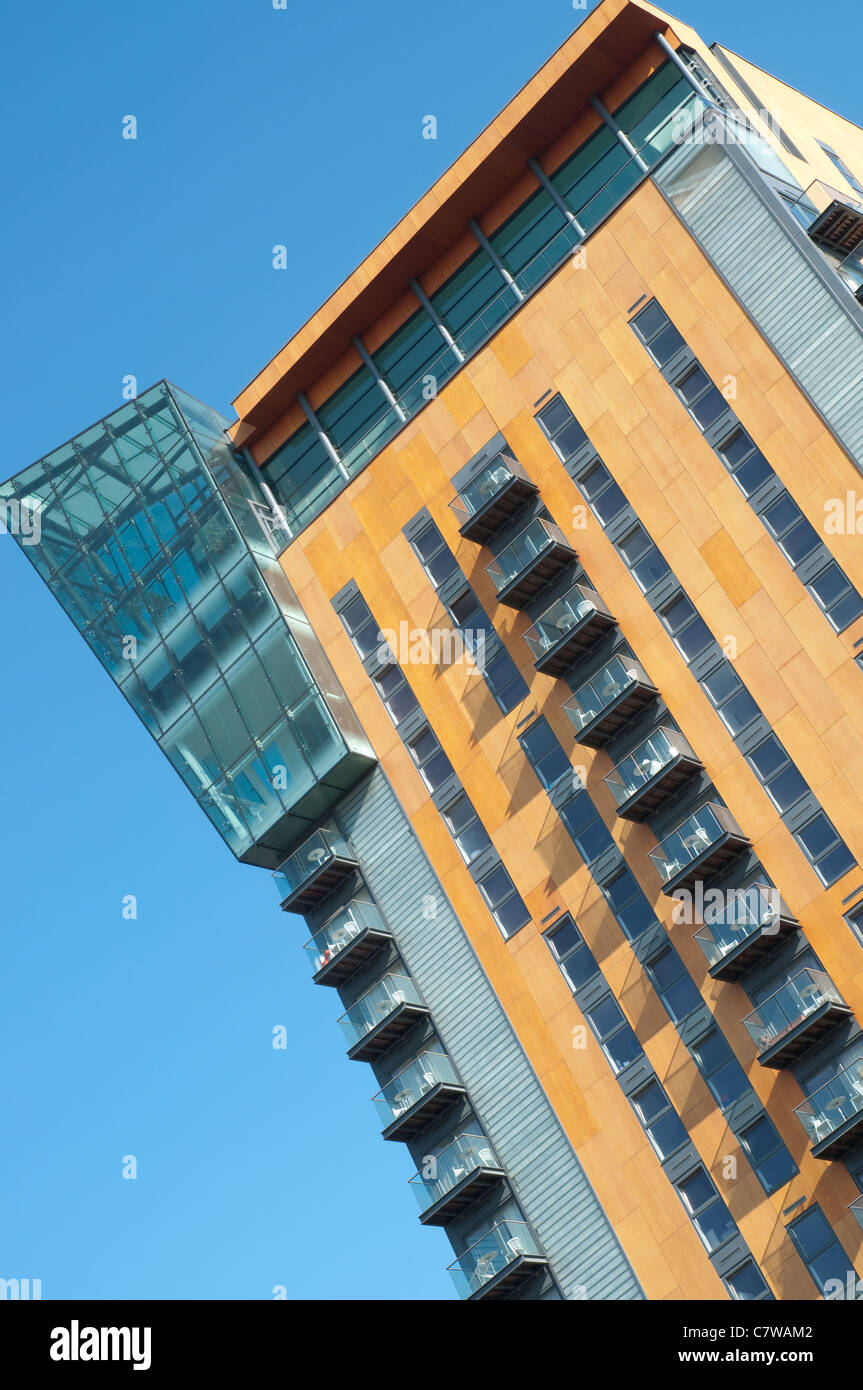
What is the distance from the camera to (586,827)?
43094mm

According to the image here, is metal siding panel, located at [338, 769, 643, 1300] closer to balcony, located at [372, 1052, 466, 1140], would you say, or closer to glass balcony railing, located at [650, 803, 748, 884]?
balcony, located at [372, 1052, 466, 1140]

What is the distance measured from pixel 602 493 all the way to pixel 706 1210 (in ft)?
63.2

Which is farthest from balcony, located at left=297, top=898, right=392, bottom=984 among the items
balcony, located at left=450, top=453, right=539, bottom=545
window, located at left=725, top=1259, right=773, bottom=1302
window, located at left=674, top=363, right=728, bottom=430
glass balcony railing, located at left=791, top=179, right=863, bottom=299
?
glass balcony railing, located at left=791, top=179, right=863, bottom=299

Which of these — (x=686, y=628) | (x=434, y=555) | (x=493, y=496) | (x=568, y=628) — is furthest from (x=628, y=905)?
(x=434, y=555)

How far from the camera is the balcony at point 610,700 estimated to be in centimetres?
4194

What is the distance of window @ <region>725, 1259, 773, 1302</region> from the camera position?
121 feet

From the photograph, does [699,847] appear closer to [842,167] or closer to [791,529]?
[791,529]

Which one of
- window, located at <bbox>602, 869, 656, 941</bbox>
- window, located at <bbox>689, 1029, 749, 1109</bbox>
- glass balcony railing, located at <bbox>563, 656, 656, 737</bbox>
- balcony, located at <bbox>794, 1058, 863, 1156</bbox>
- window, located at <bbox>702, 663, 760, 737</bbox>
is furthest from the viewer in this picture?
glass balcony railing, located at <bbox>563, 656, 656, 737</bbox>

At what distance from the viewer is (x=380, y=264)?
172 feet

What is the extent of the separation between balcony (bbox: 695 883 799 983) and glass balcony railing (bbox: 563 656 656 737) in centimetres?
601

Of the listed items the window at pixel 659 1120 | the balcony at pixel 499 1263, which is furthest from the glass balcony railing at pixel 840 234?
the balcony at pixel 499 1263
